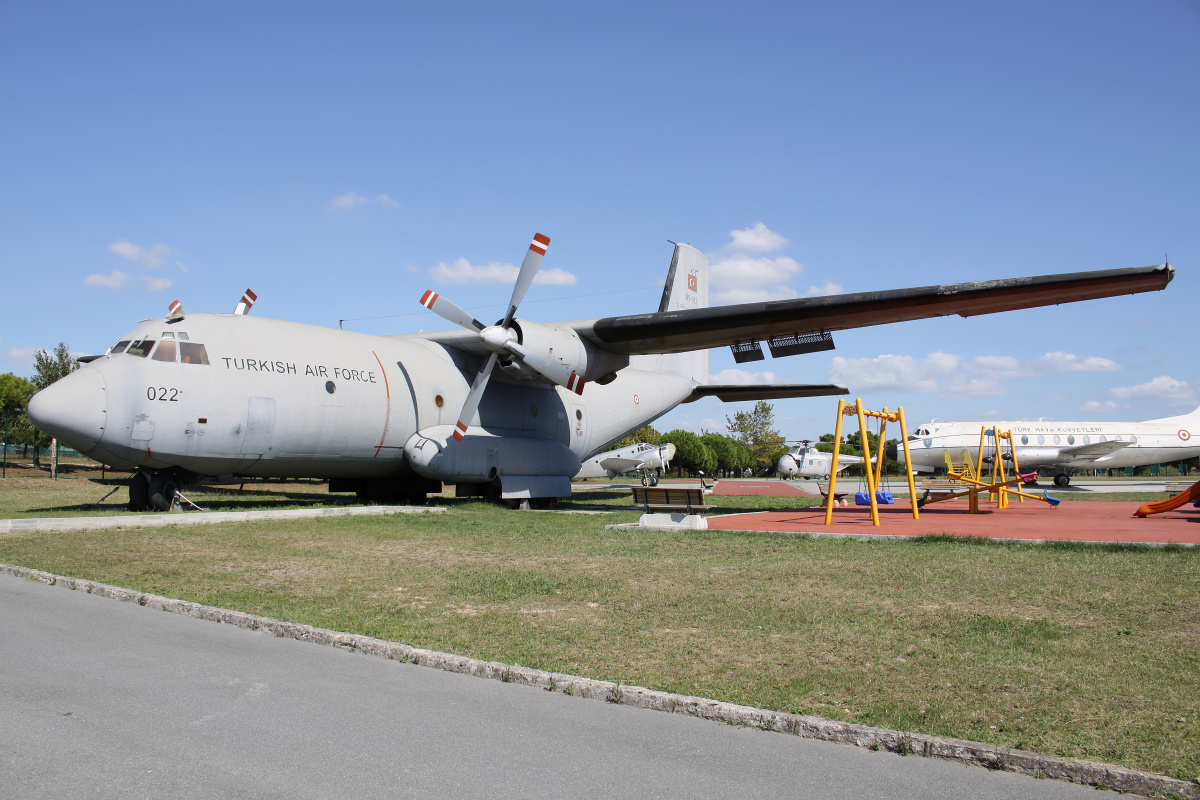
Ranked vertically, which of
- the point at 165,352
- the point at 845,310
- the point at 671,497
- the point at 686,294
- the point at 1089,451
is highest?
the point at 686,294

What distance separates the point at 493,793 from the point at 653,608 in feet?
12.8

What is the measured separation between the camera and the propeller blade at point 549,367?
17.6 meters

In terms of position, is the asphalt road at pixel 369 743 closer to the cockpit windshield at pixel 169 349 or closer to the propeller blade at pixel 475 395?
the cockpit windshield at pixel 169 349

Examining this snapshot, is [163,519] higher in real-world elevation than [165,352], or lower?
lower

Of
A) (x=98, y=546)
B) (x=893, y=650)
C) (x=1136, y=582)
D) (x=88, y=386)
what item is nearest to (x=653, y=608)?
(x=893, y=650)

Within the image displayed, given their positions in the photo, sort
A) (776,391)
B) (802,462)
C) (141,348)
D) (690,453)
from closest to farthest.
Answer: (141,348) < (776,391) < (802,462) < (690,453)

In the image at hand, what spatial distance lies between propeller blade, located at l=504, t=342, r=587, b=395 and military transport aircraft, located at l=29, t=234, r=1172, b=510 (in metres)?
0.03

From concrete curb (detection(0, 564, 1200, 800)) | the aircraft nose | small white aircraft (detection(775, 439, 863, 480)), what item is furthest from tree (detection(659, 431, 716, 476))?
concrete curb (detection(0, 564, 1200, 800))

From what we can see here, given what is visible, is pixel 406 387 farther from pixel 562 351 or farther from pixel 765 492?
pixel 765 492

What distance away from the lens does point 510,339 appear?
57.8 ft

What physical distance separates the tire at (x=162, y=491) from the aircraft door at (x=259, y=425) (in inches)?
69.5

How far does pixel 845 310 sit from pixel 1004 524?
491 cm

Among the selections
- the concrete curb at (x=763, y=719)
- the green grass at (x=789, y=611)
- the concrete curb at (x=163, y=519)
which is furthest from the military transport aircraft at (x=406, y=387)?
the concrete curb at (x=763, y=719)

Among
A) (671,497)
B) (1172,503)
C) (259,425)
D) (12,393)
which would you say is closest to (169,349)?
(259,425)
